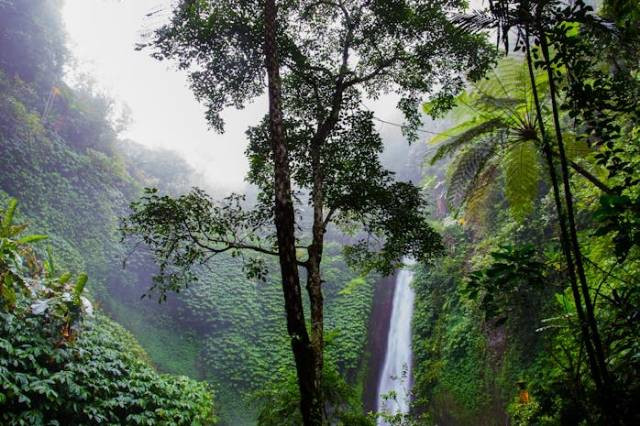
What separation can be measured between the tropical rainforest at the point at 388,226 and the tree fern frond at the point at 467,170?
32 mm

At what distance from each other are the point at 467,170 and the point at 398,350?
8246 mm

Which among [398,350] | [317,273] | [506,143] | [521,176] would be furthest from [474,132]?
[398,350]

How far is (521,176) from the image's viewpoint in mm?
6191

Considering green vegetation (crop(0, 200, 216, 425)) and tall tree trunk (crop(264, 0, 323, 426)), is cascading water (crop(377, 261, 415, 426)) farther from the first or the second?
tall tree trunk (crop(264, 0, 323, 426))

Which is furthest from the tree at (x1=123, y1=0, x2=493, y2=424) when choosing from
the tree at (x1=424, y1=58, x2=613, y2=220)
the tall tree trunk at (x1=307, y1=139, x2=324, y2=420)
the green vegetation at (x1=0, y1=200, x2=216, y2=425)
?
the green vegetation at (x1=0, y1=200, x2=216, y2=425)

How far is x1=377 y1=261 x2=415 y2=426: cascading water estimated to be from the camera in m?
11.5

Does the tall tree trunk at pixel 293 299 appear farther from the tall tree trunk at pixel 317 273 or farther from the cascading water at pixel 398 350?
the cascading water at pixel 398 350

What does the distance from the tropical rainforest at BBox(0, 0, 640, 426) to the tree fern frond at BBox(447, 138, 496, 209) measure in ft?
0.10

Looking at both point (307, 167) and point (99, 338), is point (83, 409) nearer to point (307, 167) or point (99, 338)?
point (99, 338)

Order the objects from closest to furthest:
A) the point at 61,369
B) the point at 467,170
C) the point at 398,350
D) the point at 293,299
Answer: the point at 293,299
the point at 61,369
the point at 467,170
the point at 398,350

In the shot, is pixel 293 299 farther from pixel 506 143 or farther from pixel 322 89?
pixel 506 143

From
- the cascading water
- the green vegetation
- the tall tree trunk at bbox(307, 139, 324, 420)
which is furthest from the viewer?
the cascading water

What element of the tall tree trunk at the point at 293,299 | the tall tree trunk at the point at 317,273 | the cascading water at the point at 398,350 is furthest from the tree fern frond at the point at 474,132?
the cascading water at the point at 398,350

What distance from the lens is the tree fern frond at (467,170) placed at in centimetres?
641
